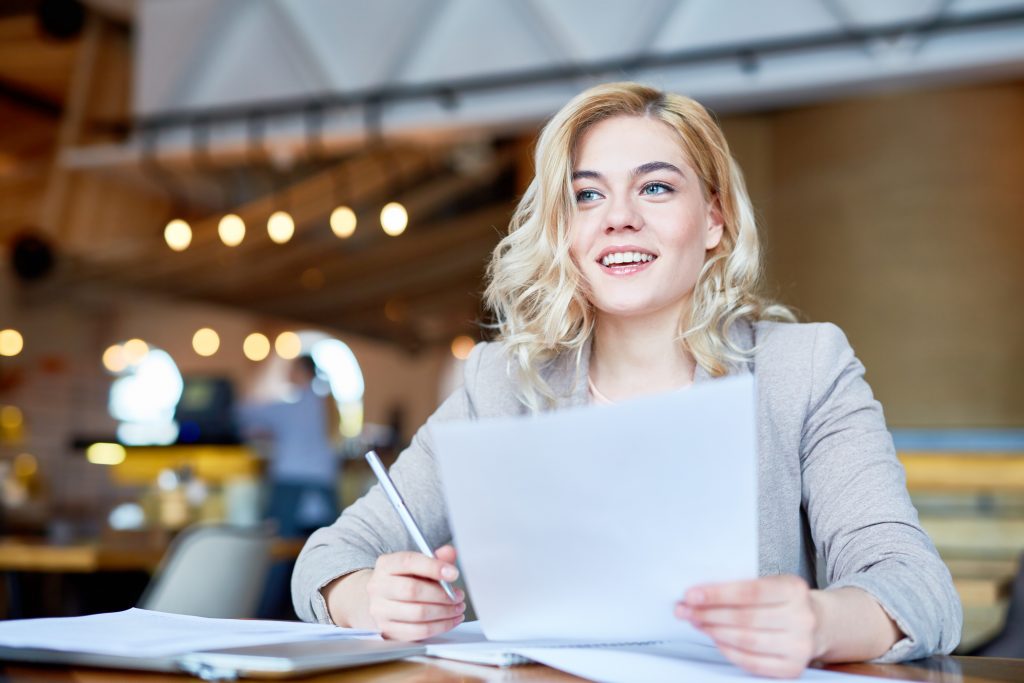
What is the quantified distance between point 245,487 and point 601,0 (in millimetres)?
2491

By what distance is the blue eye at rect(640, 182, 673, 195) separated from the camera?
56.2 inches

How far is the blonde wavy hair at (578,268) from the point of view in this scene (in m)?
1.46

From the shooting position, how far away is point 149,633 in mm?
911

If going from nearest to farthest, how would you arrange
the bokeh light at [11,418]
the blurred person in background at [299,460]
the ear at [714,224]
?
the ear at [714,224]
the blurred person in background at [299,460]
the bokeh light at [11,418]

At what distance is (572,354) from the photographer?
1513 millimetres

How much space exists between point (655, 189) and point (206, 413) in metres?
7.21

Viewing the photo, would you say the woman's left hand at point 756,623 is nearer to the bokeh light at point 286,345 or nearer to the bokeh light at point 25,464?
the bokeh light at point 25,464

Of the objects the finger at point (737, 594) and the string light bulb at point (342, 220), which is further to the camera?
the string light bulb at point (342, 220)

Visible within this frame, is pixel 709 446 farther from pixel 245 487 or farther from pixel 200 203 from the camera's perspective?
pixel 200 203

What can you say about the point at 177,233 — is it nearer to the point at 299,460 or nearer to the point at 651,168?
the point at 299,460

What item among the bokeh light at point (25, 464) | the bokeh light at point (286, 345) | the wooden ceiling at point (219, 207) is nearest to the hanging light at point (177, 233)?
the wooden ceiling at point (219, 207)

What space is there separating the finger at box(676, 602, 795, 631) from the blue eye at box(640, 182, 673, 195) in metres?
0.74

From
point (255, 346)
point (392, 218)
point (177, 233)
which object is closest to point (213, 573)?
point (392, 218)

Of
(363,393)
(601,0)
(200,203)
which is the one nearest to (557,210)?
(601,0)
